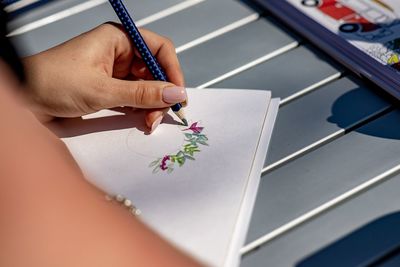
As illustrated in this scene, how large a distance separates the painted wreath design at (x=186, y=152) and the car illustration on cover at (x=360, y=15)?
342mm

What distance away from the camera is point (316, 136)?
1.12 m

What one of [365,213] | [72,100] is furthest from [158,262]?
[72,100]

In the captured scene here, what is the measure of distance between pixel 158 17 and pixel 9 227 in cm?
95

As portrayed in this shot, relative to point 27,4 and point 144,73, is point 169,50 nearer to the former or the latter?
point 144,73

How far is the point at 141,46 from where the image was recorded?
1208 mm

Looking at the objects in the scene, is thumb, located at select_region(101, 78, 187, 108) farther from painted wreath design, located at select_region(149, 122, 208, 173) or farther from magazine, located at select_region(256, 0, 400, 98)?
magazine, located at select_region(256, 0, 400, 98)

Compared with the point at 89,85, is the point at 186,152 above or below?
below

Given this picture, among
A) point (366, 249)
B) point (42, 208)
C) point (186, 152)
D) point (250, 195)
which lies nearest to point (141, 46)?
point (186, 152)

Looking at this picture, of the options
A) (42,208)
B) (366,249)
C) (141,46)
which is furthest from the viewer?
(141,46)

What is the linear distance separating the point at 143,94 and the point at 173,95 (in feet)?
0.16

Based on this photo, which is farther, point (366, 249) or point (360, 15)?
point (360, 15)

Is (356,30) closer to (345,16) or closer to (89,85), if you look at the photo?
(345,16)

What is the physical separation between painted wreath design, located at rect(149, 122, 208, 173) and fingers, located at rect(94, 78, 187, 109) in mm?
56

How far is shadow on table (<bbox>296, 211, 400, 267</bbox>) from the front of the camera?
0.93m
